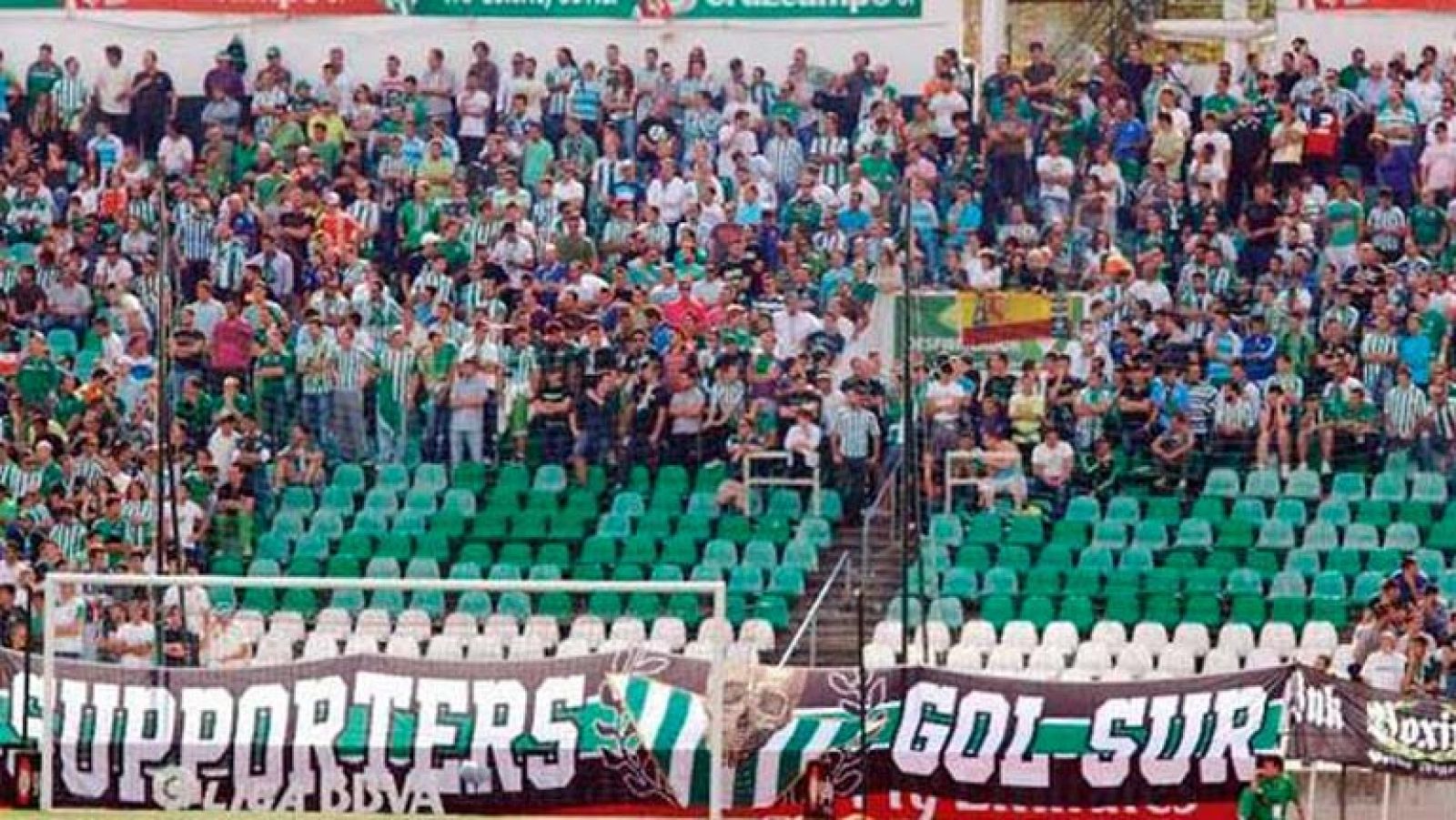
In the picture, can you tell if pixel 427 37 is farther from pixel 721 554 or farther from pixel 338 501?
pixel 721 554

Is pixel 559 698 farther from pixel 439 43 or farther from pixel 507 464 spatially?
pixel 439 43

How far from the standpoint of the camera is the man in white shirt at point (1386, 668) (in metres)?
37.7

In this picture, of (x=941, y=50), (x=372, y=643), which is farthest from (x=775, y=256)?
(x=372, y=643)

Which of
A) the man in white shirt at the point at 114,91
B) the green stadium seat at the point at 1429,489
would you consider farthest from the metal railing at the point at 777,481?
the man in white shirt at the point at 114,91

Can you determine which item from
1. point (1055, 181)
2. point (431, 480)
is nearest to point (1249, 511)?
point (1055, 181)

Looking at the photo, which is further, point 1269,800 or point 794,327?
point 794,327

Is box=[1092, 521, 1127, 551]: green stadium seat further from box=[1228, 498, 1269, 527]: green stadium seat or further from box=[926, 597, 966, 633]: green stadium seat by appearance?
box=[926, 597, 966, 633]: green stadium seat

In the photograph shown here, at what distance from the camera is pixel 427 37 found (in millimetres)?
48125

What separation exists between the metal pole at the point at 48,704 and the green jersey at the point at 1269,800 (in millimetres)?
8189

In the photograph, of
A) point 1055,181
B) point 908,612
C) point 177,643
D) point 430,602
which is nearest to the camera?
point 177,643

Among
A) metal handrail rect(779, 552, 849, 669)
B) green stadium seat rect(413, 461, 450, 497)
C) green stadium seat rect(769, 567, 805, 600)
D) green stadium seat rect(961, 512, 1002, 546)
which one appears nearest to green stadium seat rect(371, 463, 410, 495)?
green stadium seat rect(413, 461, 450, 497)

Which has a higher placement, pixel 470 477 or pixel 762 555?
pixel 470 477

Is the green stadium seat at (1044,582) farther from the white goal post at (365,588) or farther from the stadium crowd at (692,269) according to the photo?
the white goal post at (365,588)

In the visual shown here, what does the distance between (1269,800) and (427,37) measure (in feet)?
54.2
